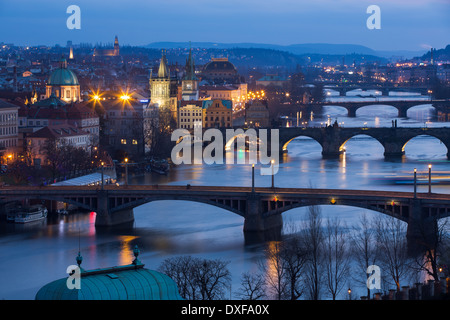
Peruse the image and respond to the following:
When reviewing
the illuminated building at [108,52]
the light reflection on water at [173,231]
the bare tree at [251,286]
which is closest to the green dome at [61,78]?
the light reflection on water at [173,231]

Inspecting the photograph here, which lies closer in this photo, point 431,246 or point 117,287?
point 117,287

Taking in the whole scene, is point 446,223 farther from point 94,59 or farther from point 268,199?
point 94,59

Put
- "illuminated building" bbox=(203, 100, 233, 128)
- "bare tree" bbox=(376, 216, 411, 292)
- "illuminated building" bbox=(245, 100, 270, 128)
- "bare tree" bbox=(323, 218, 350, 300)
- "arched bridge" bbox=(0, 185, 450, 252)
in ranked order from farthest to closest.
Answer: "illuminated building" bbox=(245, 100, 270, 128) < "illuminated building" bbox=(203, 100, 233, 128) < "arched bridge" bbox=(0, 185, 450, 252) < "bare tree" bbox=(376, 216, 411, 292) < "bare tree" bbox=(323, 218, 350, 300)

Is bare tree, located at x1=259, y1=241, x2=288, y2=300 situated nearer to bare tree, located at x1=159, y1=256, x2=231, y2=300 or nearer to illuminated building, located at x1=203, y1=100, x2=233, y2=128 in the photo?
bare tree, located at x1=159, y1=256, x2=231, y2=300

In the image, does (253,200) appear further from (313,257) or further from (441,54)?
(441,54)

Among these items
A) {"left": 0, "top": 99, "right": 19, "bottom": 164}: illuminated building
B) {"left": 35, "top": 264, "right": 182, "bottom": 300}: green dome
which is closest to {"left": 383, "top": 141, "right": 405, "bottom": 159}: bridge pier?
{"left": 0, "top": 99, "right": 19, "bottom": 164}: illuminated building

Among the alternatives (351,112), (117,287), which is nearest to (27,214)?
(117,287)
